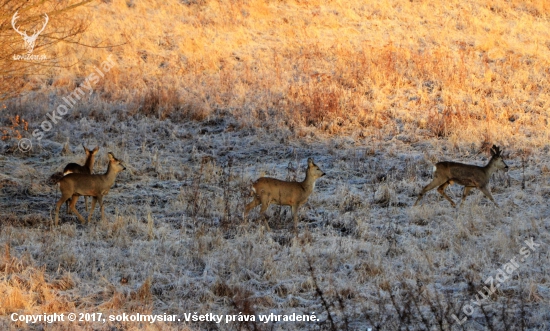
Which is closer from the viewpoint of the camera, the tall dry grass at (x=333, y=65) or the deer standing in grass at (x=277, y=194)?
the deer standing in grass at (x=277, y=194)

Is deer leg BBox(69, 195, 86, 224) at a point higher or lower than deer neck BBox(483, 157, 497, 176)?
lower

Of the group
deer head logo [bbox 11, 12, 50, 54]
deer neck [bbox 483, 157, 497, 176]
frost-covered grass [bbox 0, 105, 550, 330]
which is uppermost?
deer head logo [bbox 11, 12, 50, 54]

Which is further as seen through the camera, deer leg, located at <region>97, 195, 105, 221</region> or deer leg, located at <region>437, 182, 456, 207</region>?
deer leg, located at <region>437, 182, 456, 207</region>

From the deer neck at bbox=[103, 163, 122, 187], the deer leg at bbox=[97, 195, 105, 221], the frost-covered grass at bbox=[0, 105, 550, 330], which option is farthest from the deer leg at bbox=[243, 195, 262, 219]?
the deer neck at bbox=[103, 163, 122, 187]

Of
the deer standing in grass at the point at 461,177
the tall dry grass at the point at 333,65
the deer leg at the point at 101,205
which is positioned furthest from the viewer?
the tall dry grass at the point at 333,65

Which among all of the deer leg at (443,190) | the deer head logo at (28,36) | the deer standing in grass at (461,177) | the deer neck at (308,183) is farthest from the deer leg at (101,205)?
the deer leg at (443,190)

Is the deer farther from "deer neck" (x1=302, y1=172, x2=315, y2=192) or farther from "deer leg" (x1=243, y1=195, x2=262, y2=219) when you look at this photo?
"deer neck" (x1=302, y1=172, x2=315, y2=192)

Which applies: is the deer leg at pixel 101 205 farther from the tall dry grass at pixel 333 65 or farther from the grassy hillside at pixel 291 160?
the tall dry grass at pixel 333 65

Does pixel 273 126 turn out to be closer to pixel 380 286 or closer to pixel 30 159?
pixel 30 159

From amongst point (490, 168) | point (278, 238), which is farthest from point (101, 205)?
point (490, 168)

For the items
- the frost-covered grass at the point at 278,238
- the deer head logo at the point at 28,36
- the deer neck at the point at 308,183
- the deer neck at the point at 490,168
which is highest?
the deer head logo at the point at 28,36

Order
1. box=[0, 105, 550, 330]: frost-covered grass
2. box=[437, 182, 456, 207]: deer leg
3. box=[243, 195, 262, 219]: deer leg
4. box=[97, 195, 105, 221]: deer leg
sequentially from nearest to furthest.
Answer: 1. box=[0, 105, 550, 330]: frost-covered grass
2. box=[243, 195, 262, 219]: deer leg
3. box=[97, 195, 105, 221]: deer leg
4. box=[437, 182, 456, 207]: deer leg

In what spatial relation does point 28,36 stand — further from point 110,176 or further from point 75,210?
point 75,210

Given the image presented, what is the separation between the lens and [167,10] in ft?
76.3
